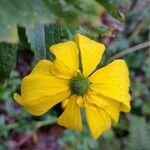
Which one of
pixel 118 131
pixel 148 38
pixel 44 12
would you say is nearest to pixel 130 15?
pixel 148 38

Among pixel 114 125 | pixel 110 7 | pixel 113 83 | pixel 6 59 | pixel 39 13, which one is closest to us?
pixel 39 13

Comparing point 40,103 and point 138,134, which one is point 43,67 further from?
point 138,134

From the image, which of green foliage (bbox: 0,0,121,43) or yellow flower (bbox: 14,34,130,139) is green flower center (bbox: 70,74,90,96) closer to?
yellow flower (bbox: 14,34,130,139)

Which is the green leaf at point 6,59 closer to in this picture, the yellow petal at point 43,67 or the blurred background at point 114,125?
the yellow petal at point 43,67

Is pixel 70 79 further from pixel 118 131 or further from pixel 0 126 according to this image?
pixel 118 131

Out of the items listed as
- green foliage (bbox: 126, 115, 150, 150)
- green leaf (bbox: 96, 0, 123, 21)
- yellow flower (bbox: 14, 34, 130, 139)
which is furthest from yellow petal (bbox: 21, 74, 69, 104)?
green foliage (bbox: 126, 115, 150, 150)

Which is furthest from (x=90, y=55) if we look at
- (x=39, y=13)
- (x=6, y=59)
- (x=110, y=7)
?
(x=39, y=13)
